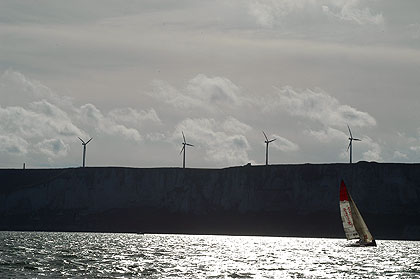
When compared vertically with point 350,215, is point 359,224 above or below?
below

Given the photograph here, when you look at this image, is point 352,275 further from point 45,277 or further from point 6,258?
point 6,258

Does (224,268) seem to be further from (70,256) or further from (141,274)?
(70,256)

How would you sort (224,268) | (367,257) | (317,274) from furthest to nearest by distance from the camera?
(367,257)
(224,268)
(317,274)

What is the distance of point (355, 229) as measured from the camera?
141625 mm

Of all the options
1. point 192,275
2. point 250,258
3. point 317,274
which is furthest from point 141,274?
point 250,258

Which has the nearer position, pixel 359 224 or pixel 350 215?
pixel 350 215

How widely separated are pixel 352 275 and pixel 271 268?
37.7 ft

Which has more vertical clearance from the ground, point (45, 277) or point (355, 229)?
point (355, 229)

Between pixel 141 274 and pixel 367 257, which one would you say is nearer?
pixel 141 274

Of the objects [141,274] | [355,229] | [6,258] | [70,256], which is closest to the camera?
[141,274]

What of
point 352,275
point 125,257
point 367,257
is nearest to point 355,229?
point 367,257

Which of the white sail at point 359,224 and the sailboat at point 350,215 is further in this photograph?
the white sail at point 359,224

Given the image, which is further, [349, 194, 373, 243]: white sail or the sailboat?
[349, 194, 373, 243]: white sail

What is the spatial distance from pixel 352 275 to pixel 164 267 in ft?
66.8
